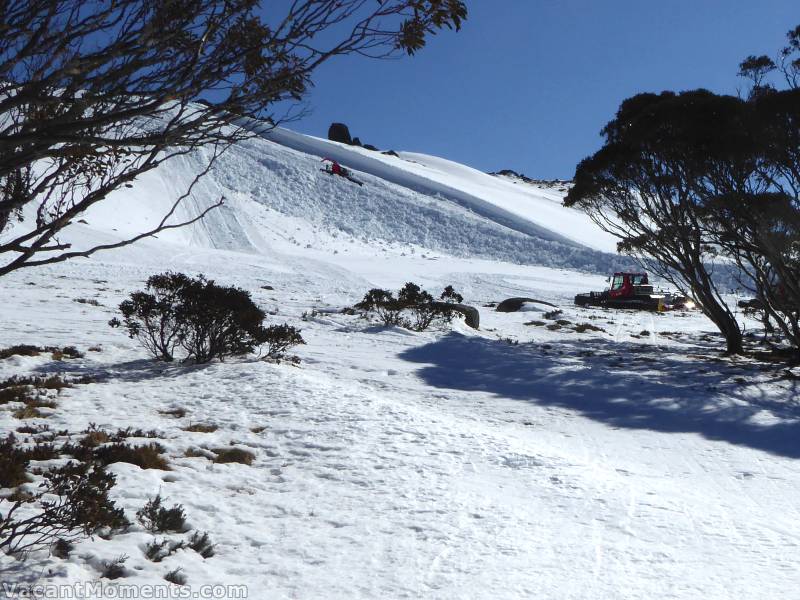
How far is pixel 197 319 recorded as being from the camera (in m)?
9.86

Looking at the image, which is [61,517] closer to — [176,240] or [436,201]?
[176,240]

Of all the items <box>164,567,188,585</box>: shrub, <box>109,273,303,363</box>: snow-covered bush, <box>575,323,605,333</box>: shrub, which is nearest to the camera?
<box>164,567,188,585</box>: shrub

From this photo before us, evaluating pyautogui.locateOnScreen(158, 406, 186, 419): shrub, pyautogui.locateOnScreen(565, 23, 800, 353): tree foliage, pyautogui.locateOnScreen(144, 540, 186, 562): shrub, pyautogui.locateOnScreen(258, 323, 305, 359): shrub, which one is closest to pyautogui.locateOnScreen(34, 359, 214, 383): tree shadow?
pyautogui.locateOnScreen(258, 323, 305, 359): shrub

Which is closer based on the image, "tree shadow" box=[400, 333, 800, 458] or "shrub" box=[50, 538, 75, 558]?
"shrub" box=[50, 538, 75, 558]

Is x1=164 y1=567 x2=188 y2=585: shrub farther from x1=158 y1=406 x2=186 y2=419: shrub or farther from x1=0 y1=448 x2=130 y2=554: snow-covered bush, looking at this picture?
x1=158 y1=406 x2=186 y2=419: shrub

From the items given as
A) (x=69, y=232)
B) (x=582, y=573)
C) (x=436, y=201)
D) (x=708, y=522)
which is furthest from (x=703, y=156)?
(x=436, y=201)

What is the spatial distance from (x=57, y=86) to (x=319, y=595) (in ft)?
10.2

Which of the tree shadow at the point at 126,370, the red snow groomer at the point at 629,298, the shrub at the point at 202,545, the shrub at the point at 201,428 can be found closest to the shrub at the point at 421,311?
the tree shadow at the point at 126,370

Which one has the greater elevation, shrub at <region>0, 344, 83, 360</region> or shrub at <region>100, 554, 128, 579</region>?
shrub at <region>100, 554, 128, 579</region>

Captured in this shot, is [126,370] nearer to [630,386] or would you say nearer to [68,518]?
[68,518]

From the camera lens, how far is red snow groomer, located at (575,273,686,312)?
111ft

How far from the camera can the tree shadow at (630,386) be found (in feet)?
30.5

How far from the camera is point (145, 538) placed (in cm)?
390

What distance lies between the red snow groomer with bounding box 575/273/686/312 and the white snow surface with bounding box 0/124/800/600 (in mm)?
13008
